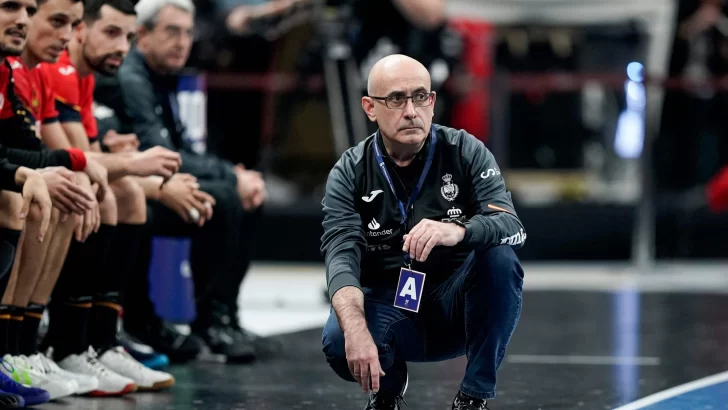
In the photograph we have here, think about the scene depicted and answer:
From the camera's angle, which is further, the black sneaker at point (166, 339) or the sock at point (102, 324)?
the black sneaker at point (166, 339)

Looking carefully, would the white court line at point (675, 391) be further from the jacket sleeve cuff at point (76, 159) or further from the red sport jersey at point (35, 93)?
the red sport jersey at point (35, 93)

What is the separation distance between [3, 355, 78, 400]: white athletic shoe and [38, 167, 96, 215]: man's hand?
0.54 meters

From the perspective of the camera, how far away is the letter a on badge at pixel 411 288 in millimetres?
3932

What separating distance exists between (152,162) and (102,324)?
0.64 meters

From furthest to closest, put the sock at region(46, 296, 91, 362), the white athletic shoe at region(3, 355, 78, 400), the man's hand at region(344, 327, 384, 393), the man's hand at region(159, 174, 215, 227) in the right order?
the man's hand at region(159, 174, 215, 227), the sock at region(46, 296, 91, 362), the white athletic shoe at region(3, 355, 78, 400), the man's hand at region(344, 327, 384, 393)

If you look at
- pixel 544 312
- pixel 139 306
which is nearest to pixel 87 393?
pixel 139 306

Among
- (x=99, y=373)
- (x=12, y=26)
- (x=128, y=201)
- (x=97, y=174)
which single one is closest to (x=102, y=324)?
(x=99, y=373)

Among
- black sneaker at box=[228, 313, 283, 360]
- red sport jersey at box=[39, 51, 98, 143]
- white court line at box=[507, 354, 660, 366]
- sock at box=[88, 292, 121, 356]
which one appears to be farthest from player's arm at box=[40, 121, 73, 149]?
white court line at box=[507, 354, 660, 366]

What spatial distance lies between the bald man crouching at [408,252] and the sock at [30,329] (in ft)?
3.99

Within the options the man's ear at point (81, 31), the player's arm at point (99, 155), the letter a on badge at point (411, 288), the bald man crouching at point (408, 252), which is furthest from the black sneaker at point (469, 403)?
the man's ear at point (81, 31)

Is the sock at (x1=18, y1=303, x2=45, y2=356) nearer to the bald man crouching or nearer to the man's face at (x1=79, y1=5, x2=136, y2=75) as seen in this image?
the man's face at (x1=79, y1=5, x2=136, y2=75)

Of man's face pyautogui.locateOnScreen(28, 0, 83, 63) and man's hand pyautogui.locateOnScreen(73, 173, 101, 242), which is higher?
man's face pyautogui.locateOnScreen(28, 0, 83, 63)

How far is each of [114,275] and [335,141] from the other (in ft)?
17.9

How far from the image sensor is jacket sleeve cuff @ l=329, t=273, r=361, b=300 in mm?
3855
